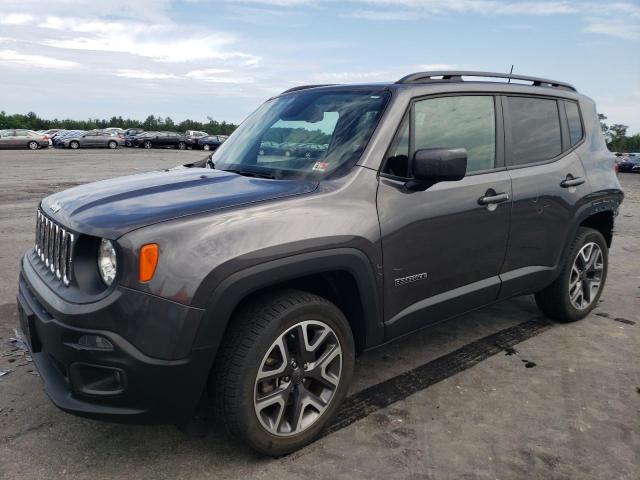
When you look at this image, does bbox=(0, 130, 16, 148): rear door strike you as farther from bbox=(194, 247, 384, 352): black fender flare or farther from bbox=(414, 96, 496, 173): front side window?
bbox=(194, 247, 384, 352): black fender flare

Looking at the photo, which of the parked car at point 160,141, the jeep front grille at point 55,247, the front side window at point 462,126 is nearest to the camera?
the jeep front grille at point 55,247

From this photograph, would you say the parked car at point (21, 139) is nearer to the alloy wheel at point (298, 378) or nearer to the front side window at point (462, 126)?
the front side window at point (462, 126)

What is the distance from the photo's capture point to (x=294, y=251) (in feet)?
8.62

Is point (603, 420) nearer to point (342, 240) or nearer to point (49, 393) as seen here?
point (342, 240)

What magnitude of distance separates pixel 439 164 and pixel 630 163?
3428cm

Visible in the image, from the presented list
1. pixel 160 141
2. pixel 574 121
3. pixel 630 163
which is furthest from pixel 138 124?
pixel 574 121

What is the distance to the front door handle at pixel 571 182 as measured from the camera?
420 centimetres

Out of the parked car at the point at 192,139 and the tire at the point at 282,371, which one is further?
the parked car at the point at 192,139

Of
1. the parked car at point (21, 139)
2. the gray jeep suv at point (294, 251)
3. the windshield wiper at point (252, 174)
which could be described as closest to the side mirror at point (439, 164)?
the gray jeep suv at point (294, 251)

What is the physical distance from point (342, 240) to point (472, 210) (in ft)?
3.56

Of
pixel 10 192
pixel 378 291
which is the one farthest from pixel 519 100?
pixel 10 192

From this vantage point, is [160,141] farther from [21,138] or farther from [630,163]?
[630,163]

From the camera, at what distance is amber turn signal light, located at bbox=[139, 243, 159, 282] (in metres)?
2.32

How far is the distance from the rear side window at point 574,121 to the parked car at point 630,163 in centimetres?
3149
